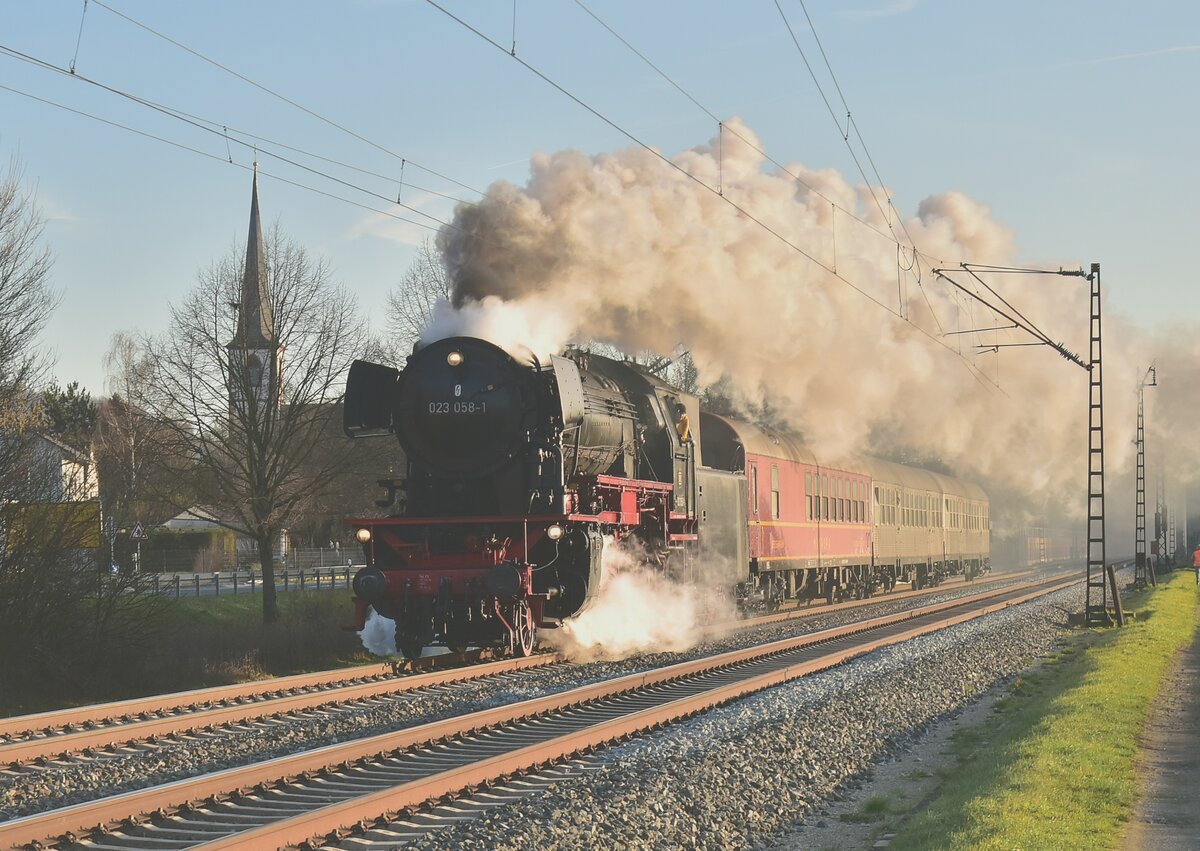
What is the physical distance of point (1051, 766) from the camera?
10125 millimetres

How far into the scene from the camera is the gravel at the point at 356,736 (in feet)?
29.3

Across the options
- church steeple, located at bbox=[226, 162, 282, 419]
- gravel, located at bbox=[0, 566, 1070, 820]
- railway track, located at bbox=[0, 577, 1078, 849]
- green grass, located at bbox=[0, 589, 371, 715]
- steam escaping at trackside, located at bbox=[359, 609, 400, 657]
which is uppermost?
church steeple, located at bbox=[226, 162, 282, 419]

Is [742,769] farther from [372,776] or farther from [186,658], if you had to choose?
[186,658]

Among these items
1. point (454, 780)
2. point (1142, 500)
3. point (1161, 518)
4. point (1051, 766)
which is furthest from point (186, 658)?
point (1161, 518)

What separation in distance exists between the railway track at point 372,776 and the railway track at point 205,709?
6.94 ft

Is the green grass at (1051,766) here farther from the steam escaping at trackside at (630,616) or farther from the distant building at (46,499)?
the distant building at (46,499)

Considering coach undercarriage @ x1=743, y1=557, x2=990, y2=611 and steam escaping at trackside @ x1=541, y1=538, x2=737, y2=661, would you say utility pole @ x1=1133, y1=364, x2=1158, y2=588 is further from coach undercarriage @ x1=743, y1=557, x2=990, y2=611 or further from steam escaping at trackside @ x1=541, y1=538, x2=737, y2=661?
steam escaping at trackside @ x1=541, y1=538, x2=737, y2=661

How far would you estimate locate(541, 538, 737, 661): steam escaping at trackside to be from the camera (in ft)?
57.4

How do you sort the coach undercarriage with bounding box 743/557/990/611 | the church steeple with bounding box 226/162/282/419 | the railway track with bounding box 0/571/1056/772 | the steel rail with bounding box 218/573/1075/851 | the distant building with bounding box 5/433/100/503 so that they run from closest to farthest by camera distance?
the steel rail with bounding box 218/573/1075/851, the railway track with bounding box 0/571/1056/772, the distant building with bounding box 5/433/100/503, the church steeple with bounding box 226/162/282/419, the coach undercarriage with bounding box 743/557/990/611

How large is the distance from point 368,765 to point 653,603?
9346 millimetres

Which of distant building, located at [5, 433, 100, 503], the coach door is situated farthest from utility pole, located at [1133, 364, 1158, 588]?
distant building, located at [5, 433, 100, 503]

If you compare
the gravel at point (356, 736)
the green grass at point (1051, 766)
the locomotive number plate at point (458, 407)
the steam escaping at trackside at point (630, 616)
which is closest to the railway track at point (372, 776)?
the gravel at point (356, 736)

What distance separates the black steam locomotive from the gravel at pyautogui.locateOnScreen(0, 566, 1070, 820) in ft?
3.29

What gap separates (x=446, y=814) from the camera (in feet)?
27.7
